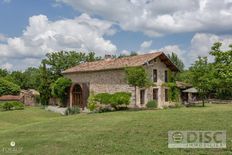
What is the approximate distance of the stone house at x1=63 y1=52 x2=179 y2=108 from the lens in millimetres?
33844

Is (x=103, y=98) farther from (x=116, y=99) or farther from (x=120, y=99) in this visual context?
(x=120, y=99)

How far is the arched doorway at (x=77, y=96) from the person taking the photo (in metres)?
40.5

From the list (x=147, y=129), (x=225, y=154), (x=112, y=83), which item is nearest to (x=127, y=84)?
(x=112, y=83)

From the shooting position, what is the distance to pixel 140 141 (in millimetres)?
11805

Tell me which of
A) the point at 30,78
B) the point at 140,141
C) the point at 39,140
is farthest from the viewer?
the point at 30,78

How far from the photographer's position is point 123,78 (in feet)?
111

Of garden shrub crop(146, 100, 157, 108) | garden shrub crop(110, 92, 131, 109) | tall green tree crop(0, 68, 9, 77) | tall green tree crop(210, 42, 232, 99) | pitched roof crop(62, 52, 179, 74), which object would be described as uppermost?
tall green tree crop(0, 68, 9, 77)

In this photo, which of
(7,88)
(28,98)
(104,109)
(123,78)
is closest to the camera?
(104,109)

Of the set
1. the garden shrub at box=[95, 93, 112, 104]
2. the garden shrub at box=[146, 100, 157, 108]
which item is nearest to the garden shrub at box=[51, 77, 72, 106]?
the garden shrub at box=[95, 93, 112, 104]

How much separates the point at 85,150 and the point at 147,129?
456 centimetres

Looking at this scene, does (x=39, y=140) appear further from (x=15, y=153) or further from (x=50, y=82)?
(x=50, y=82)

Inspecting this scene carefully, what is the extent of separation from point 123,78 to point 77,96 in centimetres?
946

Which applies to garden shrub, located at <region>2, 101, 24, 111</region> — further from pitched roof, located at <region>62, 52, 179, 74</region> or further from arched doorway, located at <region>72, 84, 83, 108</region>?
pitched roof, located at <region>62, 52, 179, 74</region>

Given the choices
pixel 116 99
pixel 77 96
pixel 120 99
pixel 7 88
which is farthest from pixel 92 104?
pixel 7 88
